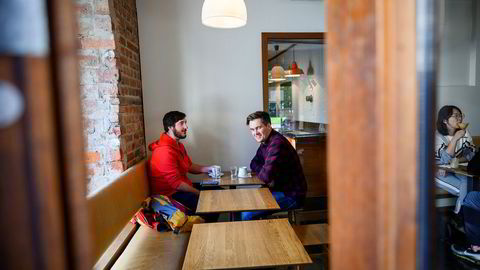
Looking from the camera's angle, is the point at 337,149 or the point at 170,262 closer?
the point at 337,149

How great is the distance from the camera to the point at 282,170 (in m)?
2.73

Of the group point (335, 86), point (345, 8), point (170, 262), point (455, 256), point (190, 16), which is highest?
point (190, 16)

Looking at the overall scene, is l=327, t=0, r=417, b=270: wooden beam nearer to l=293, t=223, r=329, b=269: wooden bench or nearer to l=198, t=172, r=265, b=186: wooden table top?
l=293, t=223, r=329, b=269: wooden bench

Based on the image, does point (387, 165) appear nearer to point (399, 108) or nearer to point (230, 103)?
point (399, 108)

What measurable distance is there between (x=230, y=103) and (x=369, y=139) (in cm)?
313

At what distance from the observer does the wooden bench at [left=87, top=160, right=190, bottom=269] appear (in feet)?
5.90

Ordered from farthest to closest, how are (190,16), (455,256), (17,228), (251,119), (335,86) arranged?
(190,16) < (251,119) < (455,256) < (335,86) < (17,228)

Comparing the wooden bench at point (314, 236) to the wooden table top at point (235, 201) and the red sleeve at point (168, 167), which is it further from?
the red sleeve at point (168, 167)

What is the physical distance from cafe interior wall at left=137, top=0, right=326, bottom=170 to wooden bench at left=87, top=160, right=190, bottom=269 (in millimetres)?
1064

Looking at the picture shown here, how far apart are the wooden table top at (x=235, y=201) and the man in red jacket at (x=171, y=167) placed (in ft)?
1.44

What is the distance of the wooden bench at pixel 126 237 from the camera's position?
5.90 ft

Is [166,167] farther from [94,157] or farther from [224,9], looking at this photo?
[224,9]

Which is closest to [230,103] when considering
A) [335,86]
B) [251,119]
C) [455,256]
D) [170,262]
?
[251,119]

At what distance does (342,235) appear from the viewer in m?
0.43
